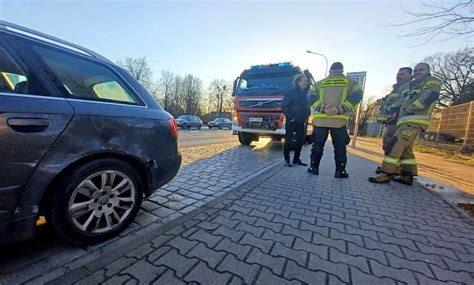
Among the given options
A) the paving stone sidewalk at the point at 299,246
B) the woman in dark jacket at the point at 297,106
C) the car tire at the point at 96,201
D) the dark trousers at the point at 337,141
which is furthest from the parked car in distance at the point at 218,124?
the car tire at the point at 96,201

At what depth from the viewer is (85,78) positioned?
2.17 meters

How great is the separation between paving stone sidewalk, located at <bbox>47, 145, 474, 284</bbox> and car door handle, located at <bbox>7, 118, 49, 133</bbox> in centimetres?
102

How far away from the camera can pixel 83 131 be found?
6.29 ft

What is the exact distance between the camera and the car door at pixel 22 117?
1583mm

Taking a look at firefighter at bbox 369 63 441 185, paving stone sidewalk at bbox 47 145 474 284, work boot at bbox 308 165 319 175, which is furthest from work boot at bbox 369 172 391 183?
paving stone sidewalk at bbox 47 145 474 284

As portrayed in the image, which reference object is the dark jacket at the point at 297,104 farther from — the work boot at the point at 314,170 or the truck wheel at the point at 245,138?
the truck wheel at the point at 245,138

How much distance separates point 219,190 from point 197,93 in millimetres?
61312

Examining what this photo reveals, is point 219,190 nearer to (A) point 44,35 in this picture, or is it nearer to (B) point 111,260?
(B) point 111,260

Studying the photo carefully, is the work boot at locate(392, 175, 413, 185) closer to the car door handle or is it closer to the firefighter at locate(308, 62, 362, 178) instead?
the firefighter at locate(308, 62, 362, 178)

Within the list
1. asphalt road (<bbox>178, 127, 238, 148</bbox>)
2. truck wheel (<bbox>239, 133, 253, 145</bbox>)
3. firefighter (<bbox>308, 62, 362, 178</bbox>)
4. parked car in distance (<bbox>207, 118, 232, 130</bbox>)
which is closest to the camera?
firefighter (<bbox>308, 62, 362, 178</bbox>)

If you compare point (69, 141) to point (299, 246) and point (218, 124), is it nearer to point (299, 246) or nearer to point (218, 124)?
point (299, 246)

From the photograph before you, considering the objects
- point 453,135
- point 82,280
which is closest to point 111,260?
point 82,280

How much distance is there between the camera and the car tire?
6.14ft

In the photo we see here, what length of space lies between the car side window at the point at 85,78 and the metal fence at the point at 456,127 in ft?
45.1
